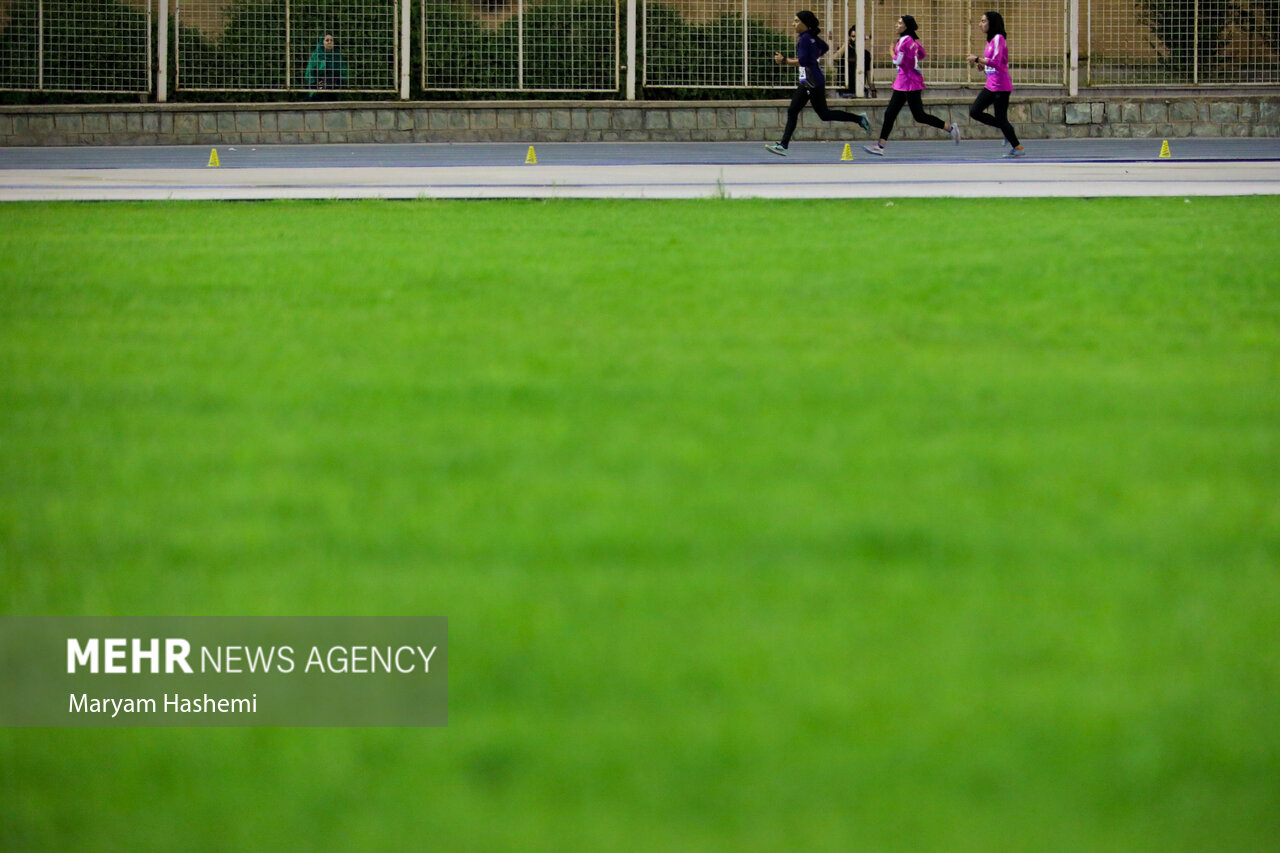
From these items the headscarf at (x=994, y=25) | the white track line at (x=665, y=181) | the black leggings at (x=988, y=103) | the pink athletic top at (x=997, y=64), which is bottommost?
the white track line at (x=665, y=181)

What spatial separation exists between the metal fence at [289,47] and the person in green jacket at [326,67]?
0.05 ft

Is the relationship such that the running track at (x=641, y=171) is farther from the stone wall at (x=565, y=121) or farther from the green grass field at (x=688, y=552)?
the green grass field at (x=688, y=552)

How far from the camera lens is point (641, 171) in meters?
20.1

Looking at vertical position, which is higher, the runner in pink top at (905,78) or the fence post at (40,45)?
the fence post at (40,45)

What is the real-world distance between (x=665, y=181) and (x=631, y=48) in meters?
10.3

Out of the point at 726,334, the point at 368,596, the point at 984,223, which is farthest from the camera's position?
the point at 984,223

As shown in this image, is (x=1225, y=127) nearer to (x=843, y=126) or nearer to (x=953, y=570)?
(x=843, y=126)

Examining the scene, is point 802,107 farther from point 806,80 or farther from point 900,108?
point 900,108

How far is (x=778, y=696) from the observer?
2.60m

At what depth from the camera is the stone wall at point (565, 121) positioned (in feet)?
Answer: 88.4

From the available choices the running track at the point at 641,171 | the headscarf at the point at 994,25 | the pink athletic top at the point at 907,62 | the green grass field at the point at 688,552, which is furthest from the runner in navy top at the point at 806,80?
the green grass field at the point at 688,552

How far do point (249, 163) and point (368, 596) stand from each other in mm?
20334

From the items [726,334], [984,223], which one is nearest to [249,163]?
[984,223]
